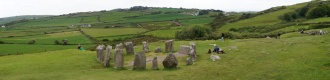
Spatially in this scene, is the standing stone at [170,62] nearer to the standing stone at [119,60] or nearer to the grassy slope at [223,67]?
the grassy slope at [223,67]

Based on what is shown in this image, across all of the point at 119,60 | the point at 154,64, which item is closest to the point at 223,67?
the point at 154,64

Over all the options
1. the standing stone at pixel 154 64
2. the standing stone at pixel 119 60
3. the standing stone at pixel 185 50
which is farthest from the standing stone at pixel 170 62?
the standing stone at pixel 185 50

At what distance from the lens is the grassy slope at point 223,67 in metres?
29.8

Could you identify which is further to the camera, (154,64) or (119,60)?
(119,60)

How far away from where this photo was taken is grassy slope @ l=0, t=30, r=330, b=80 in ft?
97.7

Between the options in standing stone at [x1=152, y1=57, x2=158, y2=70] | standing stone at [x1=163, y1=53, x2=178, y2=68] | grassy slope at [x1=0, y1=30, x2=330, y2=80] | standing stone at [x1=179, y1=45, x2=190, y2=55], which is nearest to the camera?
grassy slope at [x1=0, y1=30, x2=330, y2=80]

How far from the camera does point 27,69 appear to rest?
35094mm

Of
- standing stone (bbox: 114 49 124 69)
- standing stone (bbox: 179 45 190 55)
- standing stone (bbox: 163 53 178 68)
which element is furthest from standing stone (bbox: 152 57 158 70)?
standing stone (bbox: 179 45 190 55)

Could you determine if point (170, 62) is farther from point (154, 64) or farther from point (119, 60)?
point (119, 60)

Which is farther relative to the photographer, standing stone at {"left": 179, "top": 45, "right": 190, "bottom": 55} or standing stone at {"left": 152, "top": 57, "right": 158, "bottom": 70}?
standing stone at {"left": 179, "top": 45, "right": 190, "bottom": 55}

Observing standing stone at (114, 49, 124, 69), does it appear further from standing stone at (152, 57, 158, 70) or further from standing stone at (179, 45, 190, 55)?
standing stone at (179, 45, 190, 55)

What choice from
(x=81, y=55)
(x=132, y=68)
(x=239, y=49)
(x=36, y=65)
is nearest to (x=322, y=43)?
(x=239, y=49)

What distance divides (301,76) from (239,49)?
16037 millimetres

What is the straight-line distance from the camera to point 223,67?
33.1m
